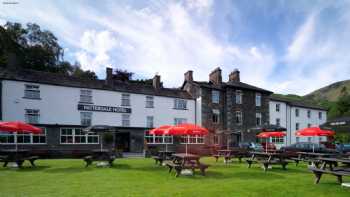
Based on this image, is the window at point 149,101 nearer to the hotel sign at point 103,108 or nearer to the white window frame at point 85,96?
the hotel sign at point 103,108


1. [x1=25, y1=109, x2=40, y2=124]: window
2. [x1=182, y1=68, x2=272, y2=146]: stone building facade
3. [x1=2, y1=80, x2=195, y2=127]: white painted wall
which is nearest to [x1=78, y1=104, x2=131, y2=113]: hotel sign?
[x1=2, y1=80, x2=195, y2=127]: white painted wall

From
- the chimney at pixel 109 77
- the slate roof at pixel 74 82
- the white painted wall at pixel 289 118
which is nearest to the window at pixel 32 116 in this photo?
the slate roof at pixel 74 82

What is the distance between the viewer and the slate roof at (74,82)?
21719 millimetres

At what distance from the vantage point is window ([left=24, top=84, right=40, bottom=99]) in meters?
21.6

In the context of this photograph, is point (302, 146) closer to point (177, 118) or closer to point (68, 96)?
point (177, 118)

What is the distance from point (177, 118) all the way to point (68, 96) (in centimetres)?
1176

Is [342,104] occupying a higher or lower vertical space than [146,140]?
higher

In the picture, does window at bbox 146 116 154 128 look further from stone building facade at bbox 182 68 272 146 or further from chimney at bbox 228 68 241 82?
chimney at bbox 228 68 241 82

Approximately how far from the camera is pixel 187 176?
35.8ft

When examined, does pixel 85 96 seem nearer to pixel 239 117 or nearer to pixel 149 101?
pixel 149 101

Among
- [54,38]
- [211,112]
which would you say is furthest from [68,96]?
[54,38]

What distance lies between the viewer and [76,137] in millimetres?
23250

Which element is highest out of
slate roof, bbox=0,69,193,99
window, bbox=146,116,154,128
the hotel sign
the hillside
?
the hillside

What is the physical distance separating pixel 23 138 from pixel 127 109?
944 cm
